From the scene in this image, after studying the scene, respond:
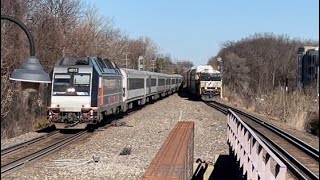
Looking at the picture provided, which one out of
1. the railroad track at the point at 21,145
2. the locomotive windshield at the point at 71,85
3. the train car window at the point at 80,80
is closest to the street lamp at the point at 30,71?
the railroad track at the point at 21,145

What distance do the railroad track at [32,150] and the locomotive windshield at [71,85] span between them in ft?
5.92

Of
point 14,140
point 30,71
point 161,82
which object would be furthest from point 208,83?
point 30,71

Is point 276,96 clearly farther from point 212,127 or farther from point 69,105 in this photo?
point 69,105

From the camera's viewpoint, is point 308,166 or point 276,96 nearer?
point 308,166

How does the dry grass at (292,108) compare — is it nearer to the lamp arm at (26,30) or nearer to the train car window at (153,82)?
the train car window at (153,82)

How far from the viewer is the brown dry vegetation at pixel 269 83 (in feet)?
96.8

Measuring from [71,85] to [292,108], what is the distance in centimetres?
1540

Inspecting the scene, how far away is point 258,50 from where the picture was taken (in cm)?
8725

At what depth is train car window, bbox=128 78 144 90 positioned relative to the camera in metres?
35.2

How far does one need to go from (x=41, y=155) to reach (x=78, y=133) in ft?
22.3

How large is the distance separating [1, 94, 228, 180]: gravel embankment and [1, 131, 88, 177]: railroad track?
335 mm

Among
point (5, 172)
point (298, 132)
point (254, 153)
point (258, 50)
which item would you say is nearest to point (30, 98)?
point (298, 132)

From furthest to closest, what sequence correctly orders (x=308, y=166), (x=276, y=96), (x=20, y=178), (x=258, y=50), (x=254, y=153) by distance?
(x=258, y=50)
(x=276, y=96)
(x=308, y=166)
(x=20, y=178)
(x=254, y=153)

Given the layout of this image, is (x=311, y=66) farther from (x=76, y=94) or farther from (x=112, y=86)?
(x=112, y=86)
